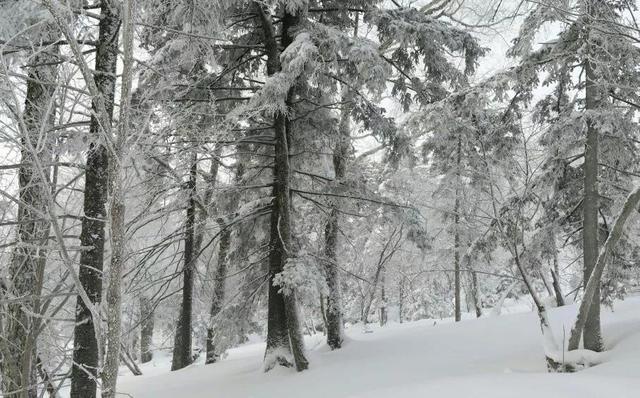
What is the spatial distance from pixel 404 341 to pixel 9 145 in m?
7.42

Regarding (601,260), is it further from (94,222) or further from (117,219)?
(94,222)

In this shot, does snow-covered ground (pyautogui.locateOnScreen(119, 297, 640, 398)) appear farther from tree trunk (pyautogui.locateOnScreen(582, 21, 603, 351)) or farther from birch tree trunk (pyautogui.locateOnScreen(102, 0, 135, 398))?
birch tree trunk (pyautogui.locateOnScreen(102, 0, 135, 398))

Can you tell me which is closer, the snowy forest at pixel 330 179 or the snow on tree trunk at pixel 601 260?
the snowy forest at pixel 330 179

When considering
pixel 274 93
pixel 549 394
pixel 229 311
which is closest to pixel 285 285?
pixel 229 311

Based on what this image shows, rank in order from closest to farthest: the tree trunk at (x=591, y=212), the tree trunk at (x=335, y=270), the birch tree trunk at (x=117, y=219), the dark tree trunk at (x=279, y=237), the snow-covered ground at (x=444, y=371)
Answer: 1. the birch tree trunk at (x=117, y=219)
2. the snow-covered ground at (x=444, y=371)
3. the tree trunk at (x=591, y=212)
4. the dark tree trunk at (x=279, y=237)
5. the tree trunk at (x=335, y=270)

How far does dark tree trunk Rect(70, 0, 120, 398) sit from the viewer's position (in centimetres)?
461

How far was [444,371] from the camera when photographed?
6777 millimetres

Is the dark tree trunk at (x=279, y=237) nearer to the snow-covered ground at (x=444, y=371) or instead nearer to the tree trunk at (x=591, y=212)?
the snow-covered ground at (x=444, y=371)

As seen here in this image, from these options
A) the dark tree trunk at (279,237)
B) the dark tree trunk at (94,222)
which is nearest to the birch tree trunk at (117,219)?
the dark tree trunk at (94,222)

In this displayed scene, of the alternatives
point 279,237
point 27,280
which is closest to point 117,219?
point 27,280

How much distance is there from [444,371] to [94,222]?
5.01 m

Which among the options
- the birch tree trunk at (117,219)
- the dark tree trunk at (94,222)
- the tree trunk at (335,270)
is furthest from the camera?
the tree trunk at (335,270)

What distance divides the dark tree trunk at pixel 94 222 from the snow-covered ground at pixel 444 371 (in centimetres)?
259

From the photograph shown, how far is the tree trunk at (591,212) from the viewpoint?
21.1 feet
